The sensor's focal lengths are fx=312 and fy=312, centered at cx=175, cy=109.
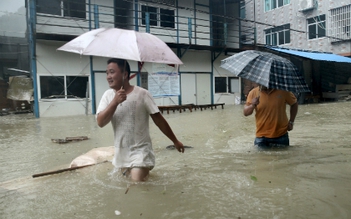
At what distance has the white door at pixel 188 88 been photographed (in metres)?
16.8

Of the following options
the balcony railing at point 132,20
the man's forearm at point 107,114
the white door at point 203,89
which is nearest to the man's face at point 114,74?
the man's forearm at point 107,114


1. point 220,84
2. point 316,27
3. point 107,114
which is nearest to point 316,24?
point 316,27

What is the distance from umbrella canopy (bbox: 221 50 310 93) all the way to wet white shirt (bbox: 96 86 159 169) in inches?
63.0

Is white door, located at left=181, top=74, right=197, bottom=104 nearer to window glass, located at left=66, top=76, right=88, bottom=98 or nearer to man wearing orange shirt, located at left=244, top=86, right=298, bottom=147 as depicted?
window glass, located at left=66, top=76, right=88, bottom=98

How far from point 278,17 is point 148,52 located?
21.4 m

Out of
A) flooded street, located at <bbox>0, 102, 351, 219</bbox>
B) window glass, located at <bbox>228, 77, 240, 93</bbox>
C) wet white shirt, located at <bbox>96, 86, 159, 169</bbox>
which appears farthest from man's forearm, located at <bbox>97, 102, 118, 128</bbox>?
window glass, located at <bbox>228, 77, 240, 93</bbox>

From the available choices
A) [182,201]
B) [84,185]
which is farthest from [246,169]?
[84,185]

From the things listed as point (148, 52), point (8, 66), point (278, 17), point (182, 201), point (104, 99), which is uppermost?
point (278, 17)

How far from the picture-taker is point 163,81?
52.3 ft

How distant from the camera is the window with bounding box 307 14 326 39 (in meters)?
19.7

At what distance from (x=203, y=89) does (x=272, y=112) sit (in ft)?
43.0

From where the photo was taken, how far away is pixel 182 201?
288 cm

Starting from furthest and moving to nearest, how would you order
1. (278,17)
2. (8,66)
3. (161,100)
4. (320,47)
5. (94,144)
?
1. (278,17)
2. (320,47)
3. (8,66)
4. (161,100)
5. (94,144)

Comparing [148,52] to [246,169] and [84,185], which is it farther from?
[246,169]
